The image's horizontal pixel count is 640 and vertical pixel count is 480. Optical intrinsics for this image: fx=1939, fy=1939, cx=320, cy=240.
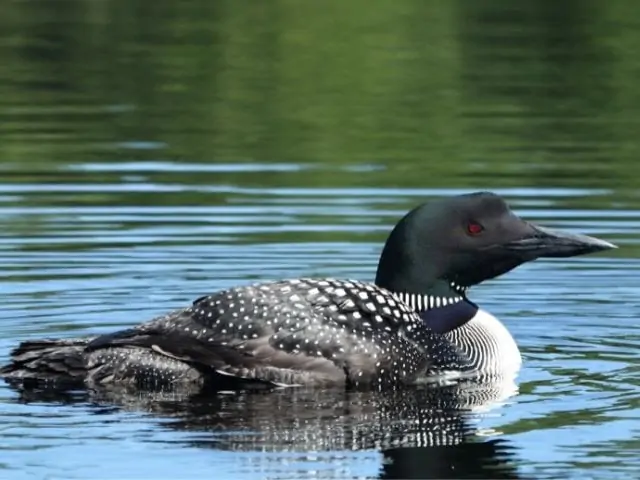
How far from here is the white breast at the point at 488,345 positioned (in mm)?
9062

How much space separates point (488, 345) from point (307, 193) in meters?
5.48

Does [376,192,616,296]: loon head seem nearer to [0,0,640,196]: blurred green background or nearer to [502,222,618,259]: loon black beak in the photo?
[502,222,618,259]: loon black beak

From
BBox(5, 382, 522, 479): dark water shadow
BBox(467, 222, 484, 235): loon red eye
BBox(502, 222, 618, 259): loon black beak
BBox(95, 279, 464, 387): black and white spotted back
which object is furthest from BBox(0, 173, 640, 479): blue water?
BBox(467, 222, 484, 235): loon red eye

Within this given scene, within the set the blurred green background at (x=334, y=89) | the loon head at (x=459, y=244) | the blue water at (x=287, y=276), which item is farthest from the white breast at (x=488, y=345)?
the blurred green background at (x=334, y=89)

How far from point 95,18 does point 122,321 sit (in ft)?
68.8

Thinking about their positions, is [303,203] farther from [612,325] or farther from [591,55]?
[591,55]

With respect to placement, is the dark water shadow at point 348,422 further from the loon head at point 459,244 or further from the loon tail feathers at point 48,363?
the loon head at point 459,244

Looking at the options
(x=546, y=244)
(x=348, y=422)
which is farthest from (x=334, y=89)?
(x=348, y=422)

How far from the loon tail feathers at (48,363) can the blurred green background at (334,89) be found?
6.49 meters

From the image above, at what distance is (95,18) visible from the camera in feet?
100

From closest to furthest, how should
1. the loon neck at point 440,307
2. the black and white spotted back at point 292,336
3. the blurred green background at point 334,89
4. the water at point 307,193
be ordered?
the water at point 307,193 → the black and white spotted back at point 292,336 → the loon neck at point 440,307 → the blurred green background at point 334,89

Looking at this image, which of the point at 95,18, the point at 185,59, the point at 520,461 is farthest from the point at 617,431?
the point at 95,18

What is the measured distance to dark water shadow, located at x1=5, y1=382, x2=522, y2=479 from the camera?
7.47 metres

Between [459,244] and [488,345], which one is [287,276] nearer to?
[459,244]
